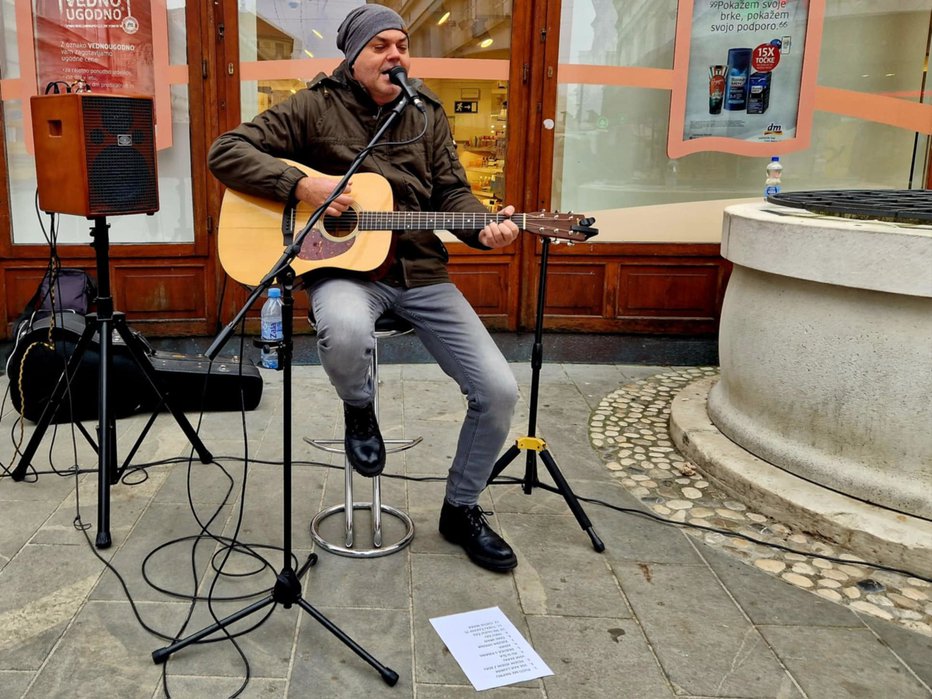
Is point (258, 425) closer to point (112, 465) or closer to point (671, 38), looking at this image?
point (112, 465)

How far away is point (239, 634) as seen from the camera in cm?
247

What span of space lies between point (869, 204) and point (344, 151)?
7.12 feet

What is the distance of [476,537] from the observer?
9.71ft

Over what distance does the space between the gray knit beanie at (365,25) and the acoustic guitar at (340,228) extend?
17.1 inches

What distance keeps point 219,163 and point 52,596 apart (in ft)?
4.89

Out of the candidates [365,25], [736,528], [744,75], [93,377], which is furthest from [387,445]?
[744,75]

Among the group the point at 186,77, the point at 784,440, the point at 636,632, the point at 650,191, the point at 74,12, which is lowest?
the point at 636,632

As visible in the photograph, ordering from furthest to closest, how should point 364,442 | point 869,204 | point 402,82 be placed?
point 869,204, point 364,442, point 402,82

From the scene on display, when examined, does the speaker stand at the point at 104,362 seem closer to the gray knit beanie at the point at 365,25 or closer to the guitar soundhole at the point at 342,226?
the guitar soundhole at the point at 342,226

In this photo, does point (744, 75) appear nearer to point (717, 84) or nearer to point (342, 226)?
point (717, 84)

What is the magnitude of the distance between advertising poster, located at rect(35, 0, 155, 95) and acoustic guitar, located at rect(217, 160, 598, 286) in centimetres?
257

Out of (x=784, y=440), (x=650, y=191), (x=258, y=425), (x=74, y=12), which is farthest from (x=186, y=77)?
(x=784, y=440)

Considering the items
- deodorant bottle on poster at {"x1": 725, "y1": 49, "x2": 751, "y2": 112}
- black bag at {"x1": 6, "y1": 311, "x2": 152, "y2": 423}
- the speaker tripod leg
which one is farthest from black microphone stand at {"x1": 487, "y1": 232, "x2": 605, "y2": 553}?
deodorant bottle on poster at {"x1": 725, "y1": 49, "x2": 751, "y2": 112}

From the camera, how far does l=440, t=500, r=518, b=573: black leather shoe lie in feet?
9.48
